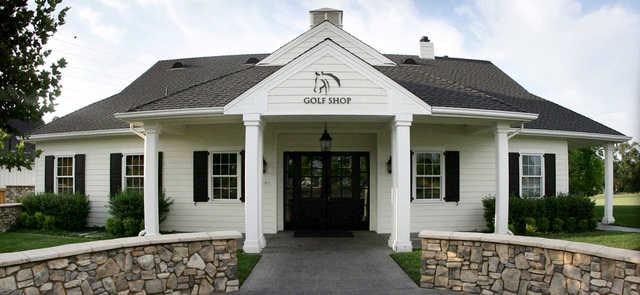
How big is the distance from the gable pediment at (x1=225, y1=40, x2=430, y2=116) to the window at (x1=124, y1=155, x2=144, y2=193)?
484 cm

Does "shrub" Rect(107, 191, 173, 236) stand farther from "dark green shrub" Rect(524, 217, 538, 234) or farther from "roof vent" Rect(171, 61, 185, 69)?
"dark green shrub" Rect(524, 217, 538, 234)

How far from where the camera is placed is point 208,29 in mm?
10711

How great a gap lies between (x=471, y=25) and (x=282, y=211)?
644 centimetres

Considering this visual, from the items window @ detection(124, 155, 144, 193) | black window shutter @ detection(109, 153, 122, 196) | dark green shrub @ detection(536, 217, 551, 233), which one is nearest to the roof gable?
window @ detection(124, 155, 144, 193)

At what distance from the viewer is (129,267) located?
5629 millimetres

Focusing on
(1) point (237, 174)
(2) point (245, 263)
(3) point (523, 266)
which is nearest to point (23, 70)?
(2) point (245, 263)

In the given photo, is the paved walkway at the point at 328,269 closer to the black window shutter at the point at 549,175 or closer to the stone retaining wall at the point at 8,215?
the black window shutter at the point at 549,175

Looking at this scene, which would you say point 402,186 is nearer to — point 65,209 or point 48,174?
point 65,209

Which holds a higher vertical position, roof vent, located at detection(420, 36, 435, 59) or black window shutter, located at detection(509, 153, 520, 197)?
roof vent, located at detection(420, 36, 435, 59)

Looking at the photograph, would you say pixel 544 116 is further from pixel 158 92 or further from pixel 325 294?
pixel 158 92

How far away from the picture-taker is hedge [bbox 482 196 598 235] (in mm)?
11375

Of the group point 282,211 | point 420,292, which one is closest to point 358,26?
point 282,211

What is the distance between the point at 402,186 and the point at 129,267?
17.4ft

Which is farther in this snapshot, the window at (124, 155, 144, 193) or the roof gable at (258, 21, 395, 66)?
the roof gable at (258, 21, 395, 66)
